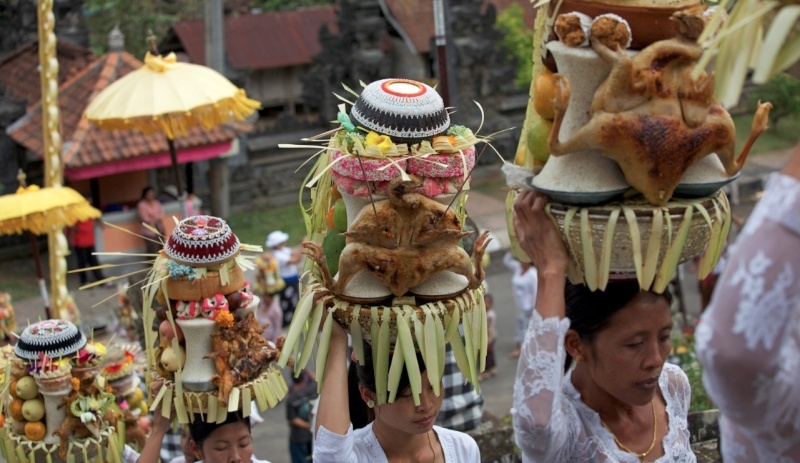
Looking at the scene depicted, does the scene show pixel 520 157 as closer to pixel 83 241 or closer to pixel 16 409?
pixel 16 409

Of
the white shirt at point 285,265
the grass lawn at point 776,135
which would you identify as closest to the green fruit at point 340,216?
the white shirt at point 285,265

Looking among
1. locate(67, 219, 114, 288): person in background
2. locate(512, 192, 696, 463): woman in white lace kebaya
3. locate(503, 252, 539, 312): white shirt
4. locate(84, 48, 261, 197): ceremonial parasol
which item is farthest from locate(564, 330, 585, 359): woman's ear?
locate(67, 219, 114, 288): person in background

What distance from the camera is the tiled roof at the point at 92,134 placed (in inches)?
465

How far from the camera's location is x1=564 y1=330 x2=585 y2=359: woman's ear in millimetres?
2885

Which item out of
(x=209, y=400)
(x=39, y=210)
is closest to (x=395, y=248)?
(x=209, y=400)

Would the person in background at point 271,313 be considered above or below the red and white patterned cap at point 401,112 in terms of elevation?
below

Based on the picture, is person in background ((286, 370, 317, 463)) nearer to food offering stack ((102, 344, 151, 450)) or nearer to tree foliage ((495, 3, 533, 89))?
food offering stack ((102, 344, 151, 450))

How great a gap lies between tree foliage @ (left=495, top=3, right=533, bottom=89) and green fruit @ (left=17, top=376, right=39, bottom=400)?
13.4m

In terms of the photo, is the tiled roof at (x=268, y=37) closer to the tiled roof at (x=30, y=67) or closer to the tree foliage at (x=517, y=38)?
the tiled roof at (x=30, y=67)

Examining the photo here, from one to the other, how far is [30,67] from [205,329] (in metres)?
10.8

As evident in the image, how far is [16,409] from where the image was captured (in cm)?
434

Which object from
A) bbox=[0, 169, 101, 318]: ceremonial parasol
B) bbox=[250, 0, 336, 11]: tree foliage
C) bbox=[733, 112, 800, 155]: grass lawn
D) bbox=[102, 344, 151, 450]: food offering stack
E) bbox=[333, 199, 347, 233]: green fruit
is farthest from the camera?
bbox=[250, 0, 336, 11]: tree foliage

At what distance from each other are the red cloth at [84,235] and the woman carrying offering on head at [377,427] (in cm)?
972

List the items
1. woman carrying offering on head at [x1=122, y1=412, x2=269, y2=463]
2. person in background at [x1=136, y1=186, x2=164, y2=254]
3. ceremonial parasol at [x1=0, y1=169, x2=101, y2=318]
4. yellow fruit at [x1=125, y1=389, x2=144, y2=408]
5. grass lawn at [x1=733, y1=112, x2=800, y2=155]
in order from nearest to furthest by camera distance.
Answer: woman carrying offering on head at [x1=122, y1=412, x2=269, y2=463] → yellow fruit at [x1=125, y1=389, x2=144, y2=408] → ceremonial parasol at [x1=0, y1=169, x2=101, y2=318] → person in background at [x1=136, y1=186, x2=164, y2=254] → grass lawn at [x1=733, y1=112, x2=800, y2=155]
